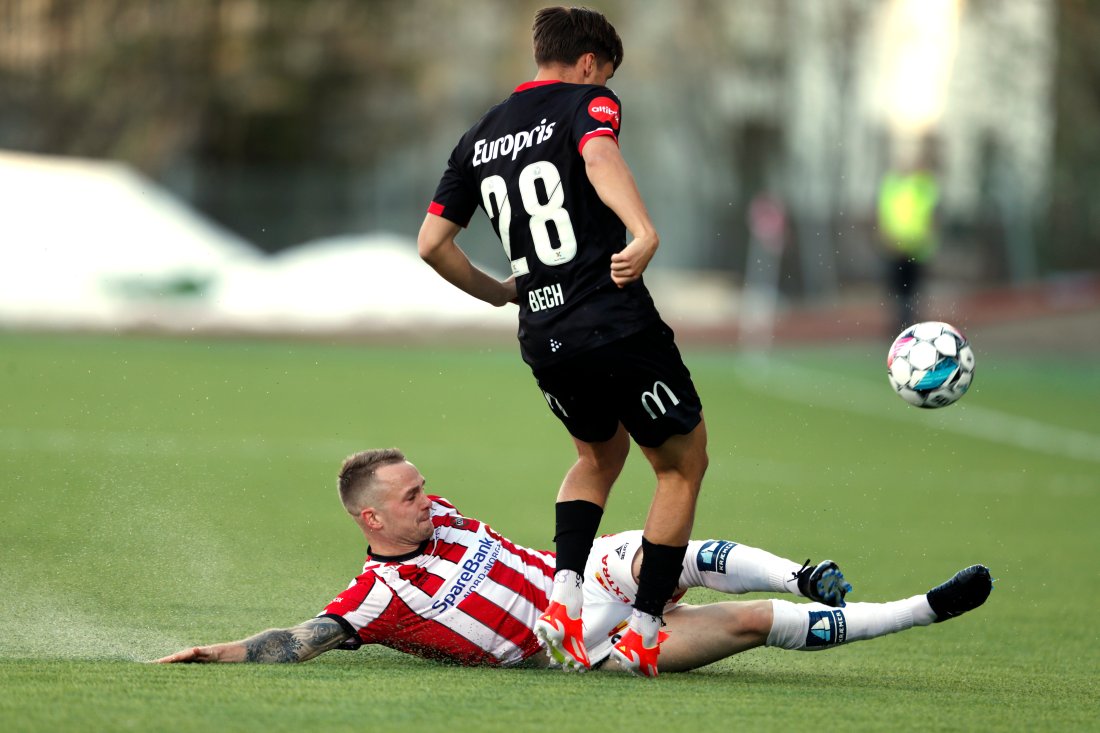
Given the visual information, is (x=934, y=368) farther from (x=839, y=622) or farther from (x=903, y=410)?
(x=903, y=410)

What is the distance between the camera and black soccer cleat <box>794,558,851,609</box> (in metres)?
5.39

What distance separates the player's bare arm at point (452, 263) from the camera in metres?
5.83

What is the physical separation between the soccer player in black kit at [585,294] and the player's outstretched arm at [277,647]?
715 mm

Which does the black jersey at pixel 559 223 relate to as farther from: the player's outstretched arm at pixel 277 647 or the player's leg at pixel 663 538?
the player's outstretched arm at pixel 277 647

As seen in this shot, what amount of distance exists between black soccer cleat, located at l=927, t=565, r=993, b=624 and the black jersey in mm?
1399

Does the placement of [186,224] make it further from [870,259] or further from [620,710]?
[620,710]

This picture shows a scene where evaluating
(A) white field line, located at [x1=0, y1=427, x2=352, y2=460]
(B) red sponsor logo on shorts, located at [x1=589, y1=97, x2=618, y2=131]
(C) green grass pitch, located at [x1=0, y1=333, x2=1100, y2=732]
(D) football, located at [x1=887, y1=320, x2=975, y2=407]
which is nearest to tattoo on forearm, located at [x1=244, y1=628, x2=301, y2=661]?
(C) green grass pitch, located at [x1=0, y1=333, x2=1100, y2=732]

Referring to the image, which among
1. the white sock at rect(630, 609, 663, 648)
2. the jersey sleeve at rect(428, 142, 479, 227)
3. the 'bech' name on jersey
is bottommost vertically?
the white sock at rect(630, 609, 663, 648)

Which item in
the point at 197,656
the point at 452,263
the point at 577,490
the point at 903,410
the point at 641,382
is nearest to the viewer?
the point at 197,656

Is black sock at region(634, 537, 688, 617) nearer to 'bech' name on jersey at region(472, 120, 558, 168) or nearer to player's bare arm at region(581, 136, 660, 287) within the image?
player's bare arm at region(581, 136, 660, 287)

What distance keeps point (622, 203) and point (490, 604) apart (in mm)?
1476

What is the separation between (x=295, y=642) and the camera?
5.23 m

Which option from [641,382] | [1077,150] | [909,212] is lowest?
[641,382]

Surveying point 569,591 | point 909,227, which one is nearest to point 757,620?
point 569,591
